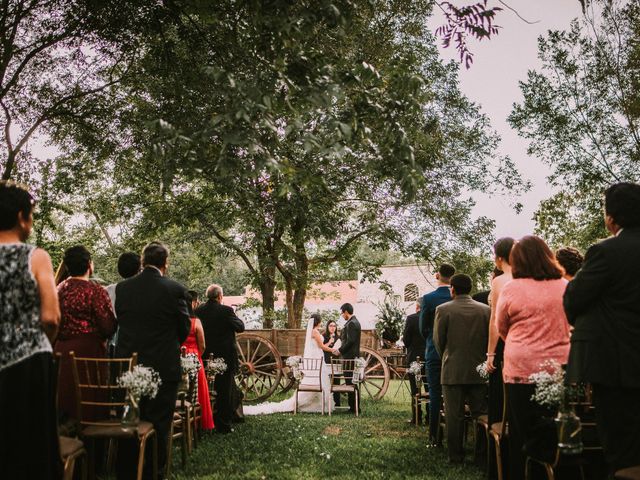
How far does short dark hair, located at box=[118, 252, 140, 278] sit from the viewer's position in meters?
5.57

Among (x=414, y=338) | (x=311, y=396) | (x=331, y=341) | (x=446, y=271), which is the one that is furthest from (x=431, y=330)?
(x=331, y=341)

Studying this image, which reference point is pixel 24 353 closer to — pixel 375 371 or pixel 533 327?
pixel 533 327

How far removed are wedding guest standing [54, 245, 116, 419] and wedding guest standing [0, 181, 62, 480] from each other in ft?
5.26

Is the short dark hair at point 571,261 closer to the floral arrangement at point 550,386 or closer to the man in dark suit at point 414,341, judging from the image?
the floral arrangement at point 550,386

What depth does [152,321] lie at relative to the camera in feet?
15.7

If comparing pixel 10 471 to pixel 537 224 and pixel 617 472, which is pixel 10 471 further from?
pixel 537 224

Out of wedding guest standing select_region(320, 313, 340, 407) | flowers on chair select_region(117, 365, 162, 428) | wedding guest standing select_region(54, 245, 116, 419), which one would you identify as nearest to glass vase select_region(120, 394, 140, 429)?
flowers on chair select_region(117, 365, 162, 428)

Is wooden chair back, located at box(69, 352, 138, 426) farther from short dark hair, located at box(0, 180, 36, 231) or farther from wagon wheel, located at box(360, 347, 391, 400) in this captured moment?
wagon wheel, located at box(360, 347, 391, 400)

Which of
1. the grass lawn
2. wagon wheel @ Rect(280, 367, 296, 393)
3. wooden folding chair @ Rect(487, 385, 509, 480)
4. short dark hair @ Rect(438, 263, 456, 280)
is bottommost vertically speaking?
the grass lawn

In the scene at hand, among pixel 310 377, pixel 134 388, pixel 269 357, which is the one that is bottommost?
pixel 310 377

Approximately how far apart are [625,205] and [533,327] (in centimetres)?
111

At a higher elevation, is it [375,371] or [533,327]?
[533,327]

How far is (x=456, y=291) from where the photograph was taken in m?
6.09

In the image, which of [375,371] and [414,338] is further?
[375,371]
